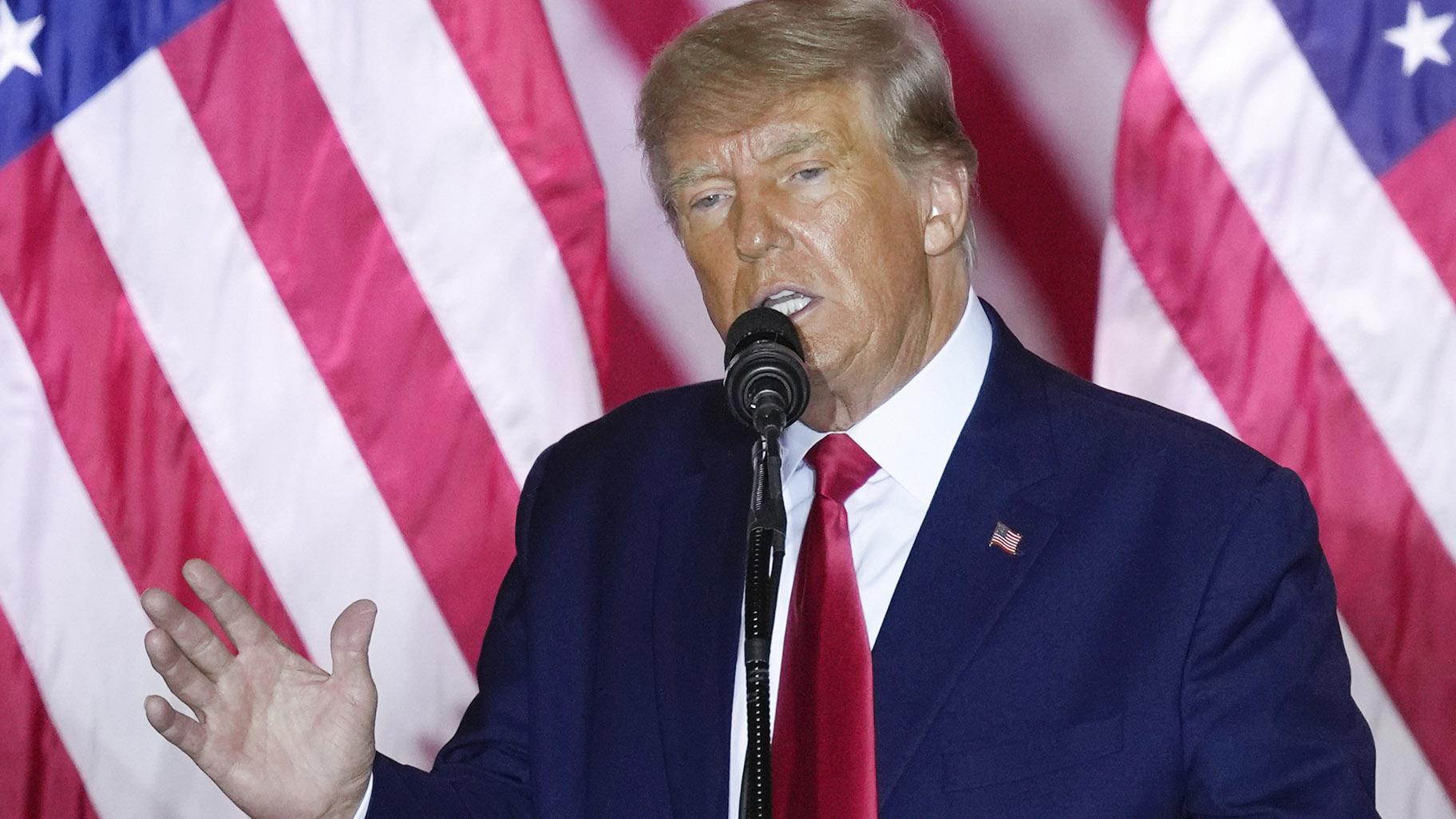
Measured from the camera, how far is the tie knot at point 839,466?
1.80 metres

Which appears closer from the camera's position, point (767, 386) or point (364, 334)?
point (767, 386)

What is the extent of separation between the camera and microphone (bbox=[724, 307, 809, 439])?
51.5 inches

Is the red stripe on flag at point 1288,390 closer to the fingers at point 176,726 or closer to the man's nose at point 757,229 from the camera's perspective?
the man's nose at point 757,229

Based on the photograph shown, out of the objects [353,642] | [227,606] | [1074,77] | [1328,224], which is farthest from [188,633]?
[1328,224]

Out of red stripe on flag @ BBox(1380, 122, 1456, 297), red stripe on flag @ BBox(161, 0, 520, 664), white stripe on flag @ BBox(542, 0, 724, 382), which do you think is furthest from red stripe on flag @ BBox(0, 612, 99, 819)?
red stripe on flag @ BBox(1380, 122, 1456, 297)

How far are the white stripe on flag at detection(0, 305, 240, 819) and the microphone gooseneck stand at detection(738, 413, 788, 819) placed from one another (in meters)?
1.74

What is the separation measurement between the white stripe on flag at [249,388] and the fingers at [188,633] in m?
1.07

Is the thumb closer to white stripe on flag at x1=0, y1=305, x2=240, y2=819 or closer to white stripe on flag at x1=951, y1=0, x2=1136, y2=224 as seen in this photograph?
white stripe on flag at x1=0, y1=305, x2=240, y2=819

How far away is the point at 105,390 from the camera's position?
270 cm

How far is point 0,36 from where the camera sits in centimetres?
273

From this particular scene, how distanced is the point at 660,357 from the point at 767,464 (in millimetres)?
1498

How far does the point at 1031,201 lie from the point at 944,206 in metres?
0.73

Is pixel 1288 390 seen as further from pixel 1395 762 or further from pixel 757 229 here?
pixel 757 229

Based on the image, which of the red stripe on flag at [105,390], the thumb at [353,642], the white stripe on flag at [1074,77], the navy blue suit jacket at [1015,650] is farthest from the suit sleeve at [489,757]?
the white stripe on flag at [1074,77]
